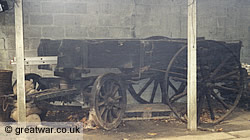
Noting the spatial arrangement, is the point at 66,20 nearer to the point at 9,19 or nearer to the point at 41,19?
the point at 41,19

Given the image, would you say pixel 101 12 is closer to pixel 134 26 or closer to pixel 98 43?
pixel 134 26

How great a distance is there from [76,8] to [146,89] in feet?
9.44

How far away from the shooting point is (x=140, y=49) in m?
6.83

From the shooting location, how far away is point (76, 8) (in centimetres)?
845

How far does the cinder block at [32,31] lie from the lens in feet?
26.6

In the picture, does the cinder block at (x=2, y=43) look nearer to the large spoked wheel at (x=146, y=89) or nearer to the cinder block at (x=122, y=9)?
the cinder block at (x=122, y=9)

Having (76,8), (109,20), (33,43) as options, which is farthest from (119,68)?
(33,43)

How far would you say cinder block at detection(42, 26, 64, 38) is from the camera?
8.25m

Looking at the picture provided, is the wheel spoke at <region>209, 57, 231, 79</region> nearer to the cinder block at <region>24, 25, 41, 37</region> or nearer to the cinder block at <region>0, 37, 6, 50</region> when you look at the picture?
the cinder block at <region>24, 25, 41, 37</region>

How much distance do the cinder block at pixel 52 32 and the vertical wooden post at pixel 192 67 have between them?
3.57 meters

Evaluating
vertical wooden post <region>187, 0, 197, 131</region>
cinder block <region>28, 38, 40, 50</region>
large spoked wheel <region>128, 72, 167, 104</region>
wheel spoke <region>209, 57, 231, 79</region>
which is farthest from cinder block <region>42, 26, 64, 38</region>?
wheel spoke <region>209, 57, 231, 79</region>

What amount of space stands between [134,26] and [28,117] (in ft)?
A: 13.3

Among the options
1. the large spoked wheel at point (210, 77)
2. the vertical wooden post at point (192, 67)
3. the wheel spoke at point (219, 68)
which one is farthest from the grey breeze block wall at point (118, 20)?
the vertical wooden post at point (192, 67)

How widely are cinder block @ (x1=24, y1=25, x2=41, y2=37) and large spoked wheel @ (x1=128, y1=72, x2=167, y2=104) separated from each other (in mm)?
2667
